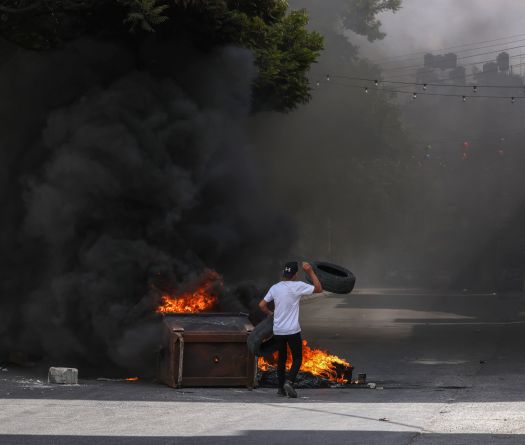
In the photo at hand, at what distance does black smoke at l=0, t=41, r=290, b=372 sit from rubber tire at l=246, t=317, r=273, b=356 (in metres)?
3.17

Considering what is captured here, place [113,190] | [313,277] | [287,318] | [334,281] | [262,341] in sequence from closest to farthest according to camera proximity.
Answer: [287,318] → [313,277] → [262,341] → [334,281] → [113,190]

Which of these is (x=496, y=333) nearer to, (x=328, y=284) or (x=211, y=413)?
(x=328, y=284)

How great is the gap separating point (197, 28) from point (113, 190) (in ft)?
11.5

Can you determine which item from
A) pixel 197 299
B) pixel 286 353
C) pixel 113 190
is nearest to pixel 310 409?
pixel 286 353

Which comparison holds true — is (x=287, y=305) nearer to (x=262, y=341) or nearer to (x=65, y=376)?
(x=262, y=341)

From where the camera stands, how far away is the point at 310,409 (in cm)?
1127

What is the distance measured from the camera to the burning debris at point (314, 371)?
14531mm

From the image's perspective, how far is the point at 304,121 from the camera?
40.9 metres

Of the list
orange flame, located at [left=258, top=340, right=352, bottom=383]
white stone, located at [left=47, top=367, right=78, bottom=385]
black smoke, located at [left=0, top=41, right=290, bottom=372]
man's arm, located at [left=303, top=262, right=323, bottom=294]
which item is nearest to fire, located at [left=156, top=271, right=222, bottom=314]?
black smoke, located at [left=0, top=41, right=290, bottom=372]

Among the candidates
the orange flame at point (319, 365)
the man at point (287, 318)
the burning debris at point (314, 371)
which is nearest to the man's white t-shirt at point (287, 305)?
the man at point (287, 318)

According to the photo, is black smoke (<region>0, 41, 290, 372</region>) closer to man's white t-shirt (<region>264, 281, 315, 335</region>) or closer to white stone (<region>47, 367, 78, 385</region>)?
white stone (<region>47, 367, 78, 385</region>)

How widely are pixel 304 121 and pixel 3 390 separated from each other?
2906cm

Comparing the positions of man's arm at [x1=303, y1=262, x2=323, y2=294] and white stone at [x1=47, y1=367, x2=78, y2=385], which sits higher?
man's arm at [x1=303, y1=262, x2=323, y2=294]

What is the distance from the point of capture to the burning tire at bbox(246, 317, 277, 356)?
43.8ft
